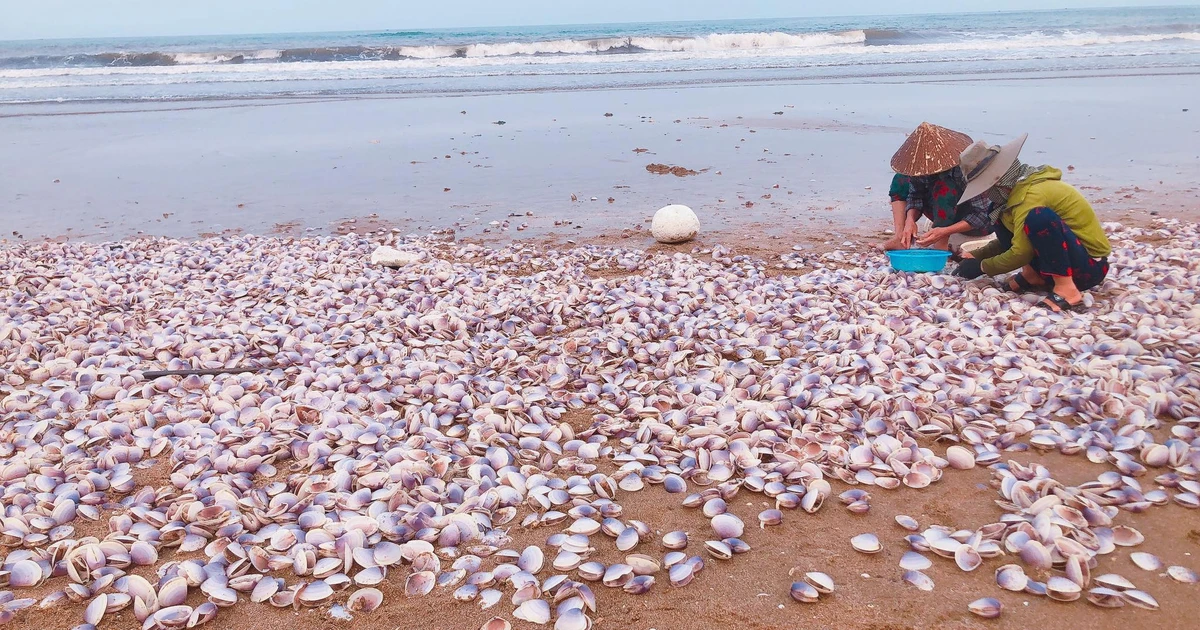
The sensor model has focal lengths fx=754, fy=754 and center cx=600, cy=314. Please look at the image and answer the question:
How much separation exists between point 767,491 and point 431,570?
1527mm

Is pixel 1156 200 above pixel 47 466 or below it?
above

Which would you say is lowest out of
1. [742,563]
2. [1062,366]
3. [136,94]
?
[742,563]

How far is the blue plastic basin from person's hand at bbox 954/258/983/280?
0.15 meters

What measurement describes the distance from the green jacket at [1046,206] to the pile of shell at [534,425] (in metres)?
0.41

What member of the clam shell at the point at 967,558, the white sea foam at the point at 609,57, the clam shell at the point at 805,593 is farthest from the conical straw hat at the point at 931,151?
the white sea foam at the point at 609,57

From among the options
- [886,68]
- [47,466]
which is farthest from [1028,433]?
[886,68]

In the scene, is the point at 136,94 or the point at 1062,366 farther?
the point at 136,94

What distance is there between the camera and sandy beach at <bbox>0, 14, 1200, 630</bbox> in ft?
9.58

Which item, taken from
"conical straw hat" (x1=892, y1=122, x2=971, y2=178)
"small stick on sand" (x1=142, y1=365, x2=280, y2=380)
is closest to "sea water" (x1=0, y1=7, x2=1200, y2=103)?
"conical straw hat" (x1=892, y1=122, x2=971, y2=178)

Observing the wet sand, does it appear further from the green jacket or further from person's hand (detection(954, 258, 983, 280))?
the green jacket

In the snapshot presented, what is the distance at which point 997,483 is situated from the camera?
348cm

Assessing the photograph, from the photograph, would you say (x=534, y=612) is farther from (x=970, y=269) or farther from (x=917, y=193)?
(x=917, y=193)

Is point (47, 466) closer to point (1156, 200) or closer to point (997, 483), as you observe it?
point (997, 483)

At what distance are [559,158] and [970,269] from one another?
780cm
